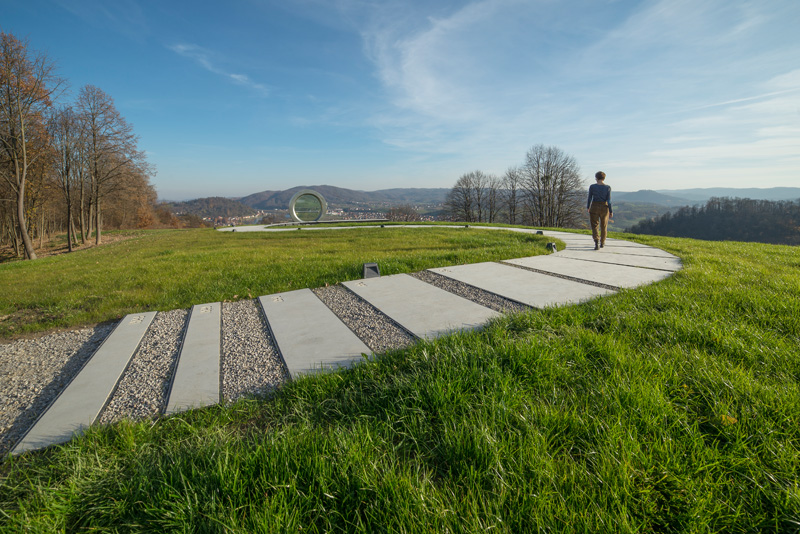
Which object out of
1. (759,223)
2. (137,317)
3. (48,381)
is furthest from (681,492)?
(759,223)

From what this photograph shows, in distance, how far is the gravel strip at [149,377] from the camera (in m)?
2.05

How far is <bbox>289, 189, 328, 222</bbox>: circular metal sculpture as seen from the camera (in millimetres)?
36594

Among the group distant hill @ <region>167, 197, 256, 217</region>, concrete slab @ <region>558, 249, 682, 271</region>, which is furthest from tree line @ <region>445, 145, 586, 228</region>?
distant hill @ <region>167, 197, 256, 217</region>

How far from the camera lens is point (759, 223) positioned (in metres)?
47.8

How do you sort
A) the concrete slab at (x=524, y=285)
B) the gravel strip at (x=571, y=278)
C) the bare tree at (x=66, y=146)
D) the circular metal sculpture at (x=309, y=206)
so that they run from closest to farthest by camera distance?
the concrete slab at (x=524, y=285) → the gravel strip at (x=571, y=278) → the bare tree at (x=66, y=146) → the circular metal sculpture at (x=309, y=206)

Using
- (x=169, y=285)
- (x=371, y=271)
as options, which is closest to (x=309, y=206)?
(x=169, y=285)

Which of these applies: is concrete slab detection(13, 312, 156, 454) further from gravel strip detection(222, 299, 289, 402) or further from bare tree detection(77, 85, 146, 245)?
bare tree detection(77, 85, 146, 245)

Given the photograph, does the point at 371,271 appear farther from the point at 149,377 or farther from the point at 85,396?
the point at 85,396

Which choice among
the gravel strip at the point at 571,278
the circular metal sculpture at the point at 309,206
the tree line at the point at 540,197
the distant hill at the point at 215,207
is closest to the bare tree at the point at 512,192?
the tree line at the point at 540,197

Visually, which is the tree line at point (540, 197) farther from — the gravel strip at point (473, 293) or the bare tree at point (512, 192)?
the gravel strip at point (473, 293)

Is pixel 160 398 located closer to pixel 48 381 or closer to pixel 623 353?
pixel 48 381

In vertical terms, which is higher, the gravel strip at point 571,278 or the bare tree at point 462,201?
the bare tree at point 462,201

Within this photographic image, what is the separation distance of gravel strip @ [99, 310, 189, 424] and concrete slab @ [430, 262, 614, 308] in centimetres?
344

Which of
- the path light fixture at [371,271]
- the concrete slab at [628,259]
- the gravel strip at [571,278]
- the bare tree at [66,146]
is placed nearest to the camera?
the gravel strip at [571,278]
